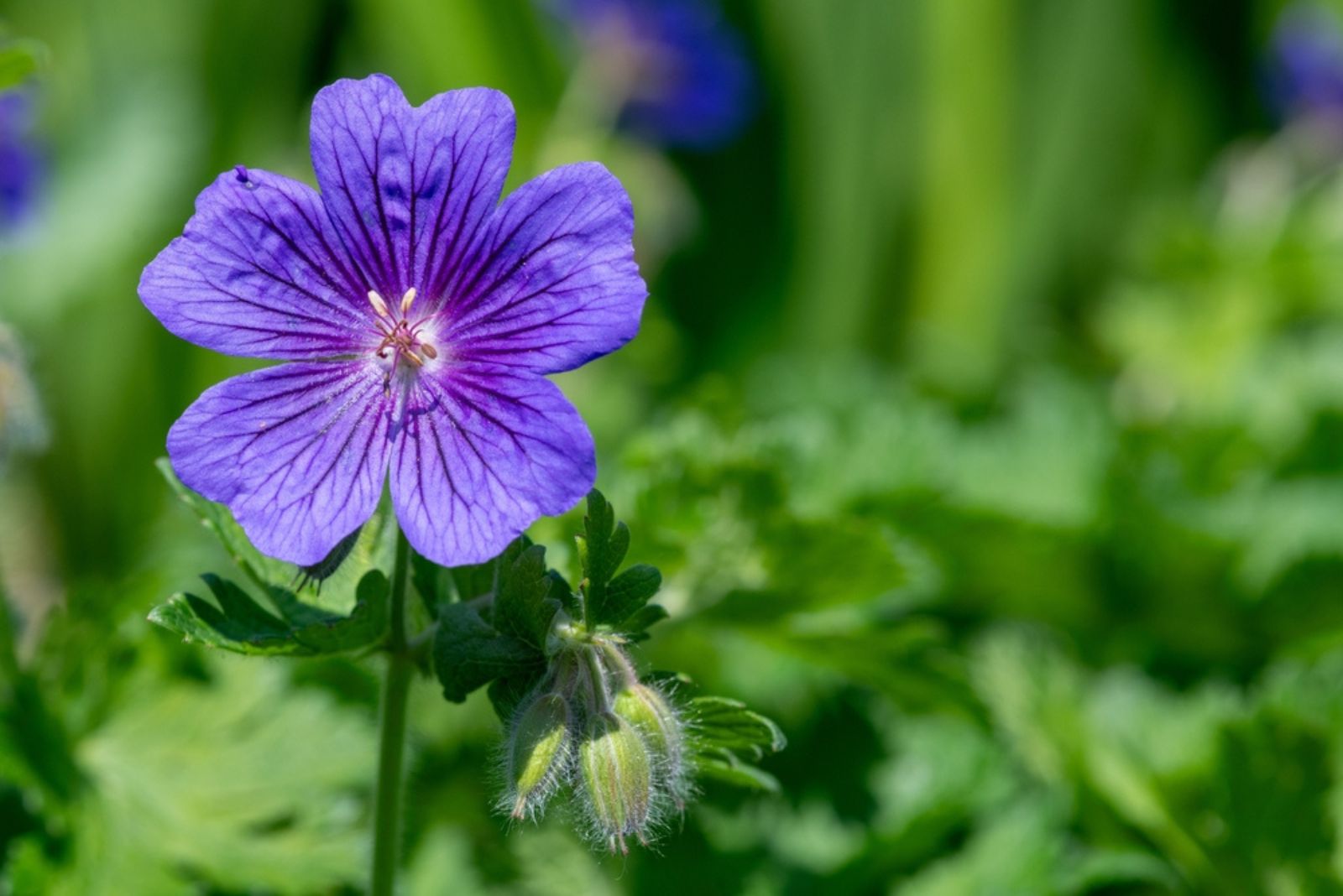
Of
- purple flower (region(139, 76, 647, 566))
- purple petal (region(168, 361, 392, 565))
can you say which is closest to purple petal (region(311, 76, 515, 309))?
purple flower (region(139, 76, 647, 566))

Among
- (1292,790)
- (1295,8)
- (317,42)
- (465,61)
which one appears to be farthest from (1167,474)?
(317,42)

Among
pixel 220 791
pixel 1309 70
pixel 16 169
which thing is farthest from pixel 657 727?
pixel 1309 70

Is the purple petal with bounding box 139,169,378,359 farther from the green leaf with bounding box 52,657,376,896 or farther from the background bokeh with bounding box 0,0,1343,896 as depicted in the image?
the green leaf with bounding box 52,657,376,896

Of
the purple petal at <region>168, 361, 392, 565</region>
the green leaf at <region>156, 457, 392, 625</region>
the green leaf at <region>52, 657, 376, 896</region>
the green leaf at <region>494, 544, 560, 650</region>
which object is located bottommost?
the green leaf at <region>52, 657, 376, 896</region>

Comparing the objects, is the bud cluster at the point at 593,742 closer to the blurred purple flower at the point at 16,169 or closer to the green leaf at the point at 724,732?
the green leaf at the point at 724,732

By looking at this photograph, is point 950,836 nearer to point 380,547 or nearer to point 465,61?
point 380,547

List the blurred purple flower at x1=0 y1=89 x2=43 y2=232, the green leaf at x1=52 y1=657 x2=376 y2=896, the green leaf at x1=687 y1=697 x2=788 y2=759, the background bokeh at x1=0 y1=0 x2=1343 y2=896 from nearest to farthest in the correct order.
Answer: the green leaf at x1=687 y1=697 x2=788 y2=759, the green leaf at x1=52 y1=657 x2=376 y2=896, the background bokeh at x1=0 y1=0 x2=1343 y2=896, the blurred purple flower at x1=0 y1=89 x2=43 y2=232
